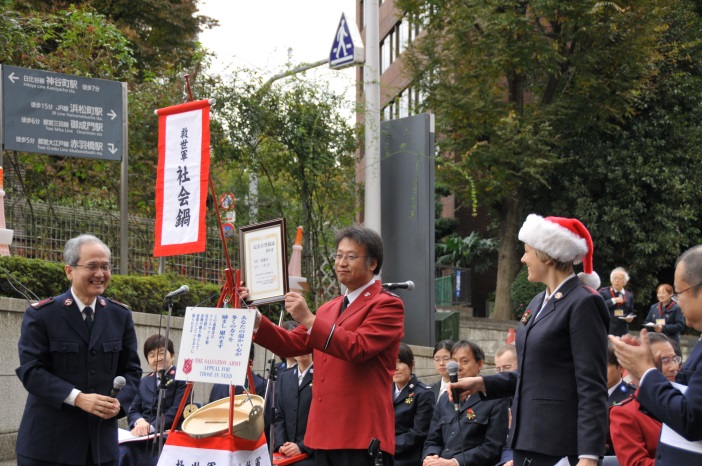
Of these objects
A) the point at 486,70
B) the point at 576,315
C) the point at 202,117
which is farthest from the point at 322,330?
the point at 486,70

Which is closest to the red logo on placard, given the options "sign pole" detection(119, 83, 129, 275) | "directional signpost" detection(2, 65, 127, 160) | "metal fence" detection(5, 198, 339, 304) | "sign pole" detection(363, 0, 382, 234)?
"metal fence" detection(5, 198, 339, 304)

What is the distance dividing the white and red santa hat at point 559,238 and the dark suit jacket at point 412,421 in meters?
3.28

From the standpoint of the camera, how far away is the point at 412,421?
7473 mm

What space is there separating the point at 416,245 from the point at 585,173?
8.68m

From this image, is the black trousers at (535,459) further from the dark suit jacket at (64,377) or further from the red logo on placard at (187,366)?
the dark suit jacket at (64,377)

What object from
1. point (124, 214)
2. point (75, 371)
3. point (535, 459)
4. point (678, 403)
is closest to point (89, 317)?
point (75, 371)

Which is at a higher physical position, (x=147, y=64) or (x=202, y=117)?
(x=147, y=64)

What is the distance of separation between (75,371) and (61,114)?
6.21 meters

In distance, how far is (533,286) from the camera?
2023 centimetres

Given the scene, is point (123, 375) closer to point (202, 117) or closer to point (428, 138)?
point (202, 117)

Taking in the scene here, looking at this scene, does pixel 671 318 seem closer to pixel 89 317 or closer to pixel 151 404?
pixel 151 404

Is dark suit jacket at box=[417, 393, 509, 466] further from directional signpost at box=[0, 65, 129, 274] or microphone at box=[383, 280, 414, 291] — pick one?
directional signpost at box=[0, 65, 129, 274]

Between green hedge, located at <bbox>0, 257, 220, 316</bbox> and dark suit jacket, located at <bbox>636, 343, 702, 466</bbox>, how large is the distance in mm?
4389

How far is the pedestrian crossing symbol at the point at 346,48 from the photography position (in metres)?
12.9
